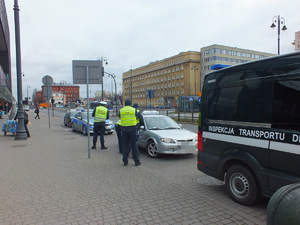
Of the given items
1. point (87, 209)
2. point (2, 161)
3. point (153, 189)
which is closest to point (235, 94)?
point (153, 189)

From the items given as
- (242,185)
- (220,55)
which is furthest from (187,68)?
(242,185)

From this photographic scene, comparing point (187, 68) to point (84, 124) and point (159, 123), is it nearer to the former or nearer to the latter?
point (84, 124)

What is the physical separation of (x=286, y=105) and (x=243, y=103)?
0.68m

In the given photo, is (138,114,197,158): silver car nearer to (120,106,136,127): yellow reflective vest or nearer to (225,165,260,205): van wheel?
(120,106,136,127): yellow reflective vest

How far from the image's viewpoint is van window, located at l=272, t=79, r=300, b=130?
10.0 feet

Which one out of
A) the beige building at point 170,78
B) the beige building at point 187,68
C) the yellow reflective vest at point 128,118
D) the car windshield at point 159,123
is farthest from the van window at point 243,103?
the beige building at point 187,68

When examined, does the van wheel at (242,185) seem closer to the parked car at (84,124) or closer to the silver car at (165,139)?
the silver car at (165,139)

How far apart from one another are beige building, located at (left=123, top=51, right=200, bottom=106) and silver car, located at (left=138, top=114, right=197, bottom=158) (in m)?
65.6

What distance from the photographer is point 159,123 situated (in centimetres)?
833

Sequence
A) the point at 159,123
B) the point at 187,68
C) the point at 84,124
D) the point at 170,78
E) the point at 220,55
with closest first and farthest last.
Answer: the point at 159,123, the point at 84,124, the point at 220,55, the point at 187,68, the point at 170,78

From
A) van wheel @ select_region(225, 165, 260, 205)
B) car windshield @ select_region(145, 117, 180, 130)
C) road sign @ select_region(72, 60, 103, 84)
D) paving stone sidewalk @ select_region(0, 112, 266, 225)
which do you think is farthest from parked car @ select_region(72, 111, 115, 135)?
van wheel @ select_region(225, 165, 260, 205)

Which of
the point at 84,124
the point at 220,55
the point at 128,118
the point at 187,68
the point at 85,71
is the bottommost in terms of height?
the point at 84,124

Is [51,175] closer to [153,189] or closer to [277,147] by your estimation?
[153,189]

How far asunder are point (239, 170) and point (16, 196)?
3986 mm
